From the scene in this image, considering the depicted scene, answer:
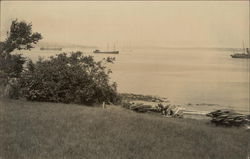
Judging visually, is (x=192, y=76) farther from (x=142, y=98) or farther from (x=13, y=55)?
(x=13, y=55)

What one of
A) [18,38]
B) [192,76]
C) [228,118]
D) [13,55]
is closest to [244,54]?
[192,76]

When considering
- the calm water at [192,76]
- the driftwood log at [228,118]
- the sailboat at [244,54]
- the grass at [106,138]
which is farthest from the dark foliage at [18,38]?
the sailboat at [244,54]

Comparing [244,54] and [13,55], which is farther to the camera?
[13,55]

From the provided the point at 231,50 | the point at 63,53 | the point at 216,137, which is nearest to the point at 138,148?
the point at 216,137

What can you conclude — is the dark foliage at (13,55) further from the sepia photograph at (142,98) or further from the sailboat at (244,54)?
the sailboat at (244,54)

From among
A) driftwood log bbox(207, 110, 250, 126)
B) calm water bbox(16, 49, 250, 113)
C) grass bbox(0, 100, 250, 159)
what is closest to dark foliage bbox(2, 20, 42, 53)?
grass bbox(0, 100, 250, 159)

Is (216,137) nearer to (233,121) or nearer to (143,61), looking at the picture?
(233,121)
